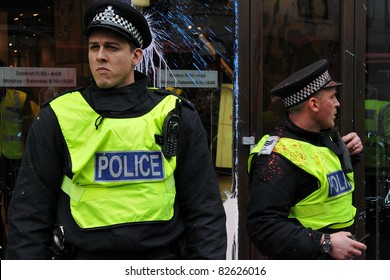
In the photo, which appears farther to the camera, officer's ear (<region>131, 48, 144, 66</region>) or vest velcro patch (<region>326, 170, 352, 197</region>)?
vest velcro patch (<region>326, 170, 352, 197</region>)

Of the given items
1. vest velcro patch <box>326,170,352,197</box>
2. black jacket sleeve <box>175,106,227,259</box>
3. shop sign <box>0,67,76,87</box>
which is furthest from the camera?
shop sign <box>0,67,76,87</box>

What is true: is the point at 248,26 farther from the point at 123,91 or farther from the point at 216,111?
the point at 123,91

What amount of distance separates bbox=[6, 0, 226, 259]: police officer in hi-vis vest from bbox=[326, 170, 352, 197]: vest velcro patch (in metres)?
0.68

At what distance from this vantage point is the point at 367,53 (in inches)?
200

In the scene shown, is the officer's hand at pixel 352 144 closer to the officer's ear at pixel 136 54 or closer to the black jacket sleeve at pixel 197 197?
the black jacket sleeve at pixel 197 197

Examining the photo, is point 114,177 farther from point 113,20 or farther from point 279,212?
point 279,212

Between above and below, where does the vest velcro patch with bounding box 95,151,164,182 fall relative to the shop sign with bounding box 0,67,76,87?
below

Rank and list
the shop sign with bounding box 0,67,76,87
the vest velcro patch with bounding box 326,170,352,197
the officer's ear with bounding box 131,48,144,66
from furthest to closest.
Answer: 1. the shop sign with bounding box 0,67,76,87
2. the vest velcro patch with bounding box 326,170,352,197
3. the officer's ear with bounding box 131,48,144,66

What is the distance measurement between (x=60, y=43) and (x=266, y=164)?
7.90ft

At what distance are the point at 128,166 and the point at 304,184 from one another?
0.95 metres

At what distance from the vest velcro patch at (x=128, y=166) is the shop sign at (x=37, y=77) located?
242cm

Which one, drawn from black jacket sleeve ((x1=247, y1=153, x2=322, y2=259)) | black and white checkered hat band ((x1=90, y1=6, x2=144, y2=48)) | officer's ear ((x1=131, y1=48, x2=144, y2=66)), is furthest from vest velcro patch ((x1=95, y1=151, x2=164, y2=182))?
black jacket sleeve ((x1=247, y1=153, x2=322, y2=259))

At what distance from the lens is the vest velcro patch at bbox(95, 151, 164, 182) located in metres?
2.39

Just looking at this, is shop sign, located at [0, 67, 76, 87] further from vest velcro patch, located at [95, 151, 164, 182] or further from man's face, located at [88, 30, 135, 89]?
vest velcro patch, located at [95, 151, 164, 182]
